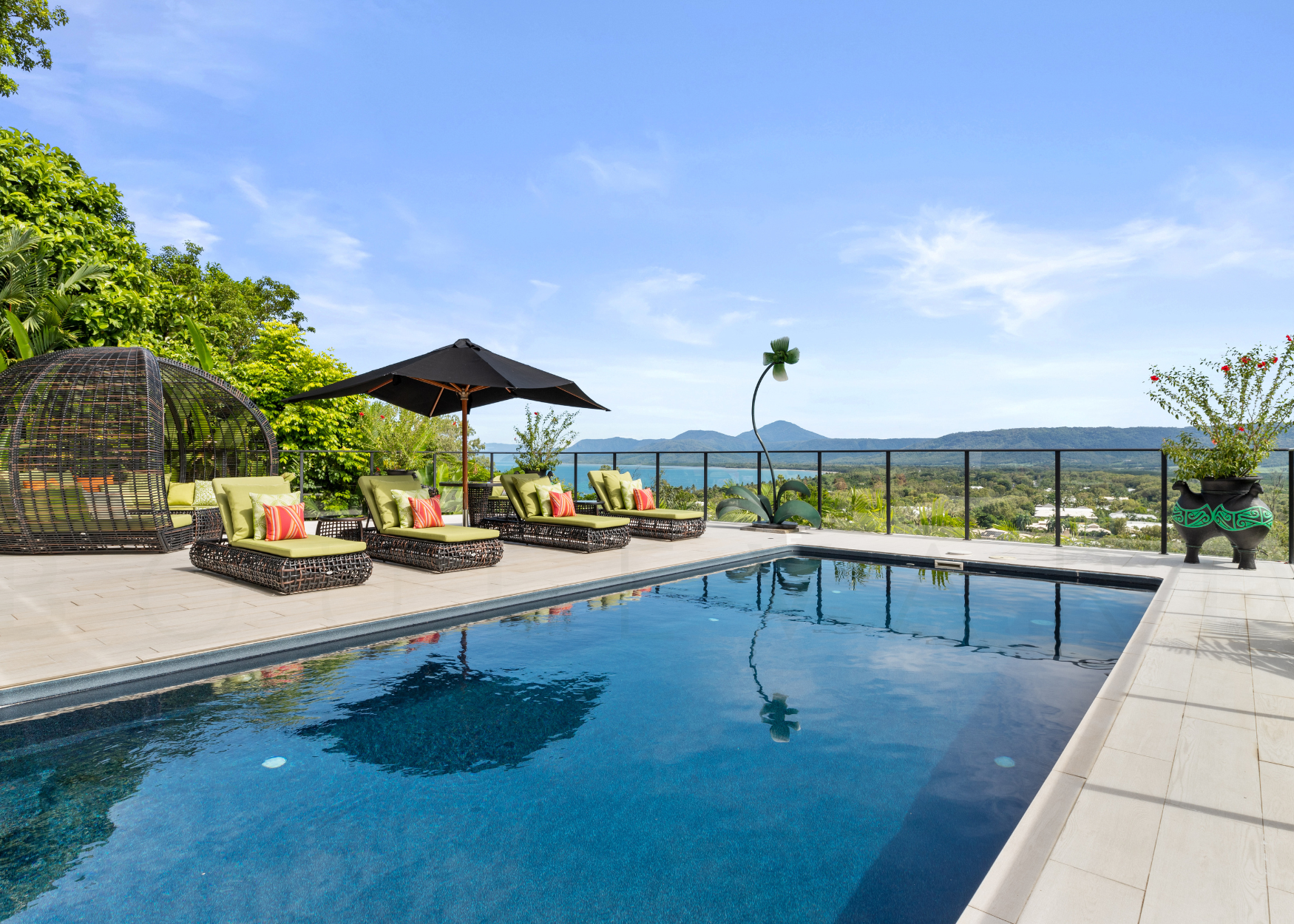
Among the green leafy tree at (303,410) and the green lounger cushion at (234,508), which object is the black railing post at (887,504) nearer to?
the green lounger cushion at (234,508)

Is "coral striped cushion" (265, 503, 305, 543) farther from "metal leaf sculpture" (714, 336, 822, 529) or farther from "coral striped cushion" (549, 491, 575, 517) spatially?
"metal leaf sculpture" (714, 336, 822, 529)

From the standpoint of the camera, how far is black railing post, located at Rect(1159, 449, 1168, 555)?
24.1 ft

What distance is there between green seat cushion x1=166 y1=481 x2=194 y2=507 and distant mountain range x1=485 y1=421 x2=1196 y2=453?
4912 mm

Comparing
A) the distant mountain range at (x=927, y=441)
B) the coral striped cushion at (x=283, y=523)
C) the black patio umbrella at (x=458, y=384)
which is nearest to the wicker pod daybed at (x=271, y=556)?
the coral striped cushion at (x=283, y=523)

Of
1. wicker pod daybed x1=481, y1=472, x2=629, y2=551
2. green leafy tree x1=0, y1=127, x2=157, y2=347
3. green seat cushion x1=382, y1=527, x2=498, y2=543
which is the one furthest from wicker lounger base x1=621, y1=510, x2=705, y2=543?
green leafy tree x1=0, y1=127, x2=157, y2=347

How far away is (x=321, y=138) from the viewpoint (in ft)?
38.6

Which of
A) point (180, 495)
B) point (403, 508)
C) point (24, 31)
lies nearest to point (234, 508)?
point (403, 508)

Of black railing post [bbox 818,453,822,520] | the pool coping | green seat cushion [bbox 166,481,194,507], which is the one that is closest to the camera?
the pool coping

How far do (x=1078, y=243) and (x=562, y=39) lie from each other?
10.8 m

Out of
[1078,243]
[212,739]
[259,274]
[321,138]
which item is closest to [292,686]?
[212,739]

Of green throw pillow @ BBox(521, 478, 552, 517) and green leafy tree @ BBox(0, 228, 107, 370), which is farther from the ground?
green leafy tree @ BBox(0, 228, 107, 370)

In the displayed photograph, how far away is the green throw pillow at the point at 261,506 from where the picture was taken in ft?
18.2

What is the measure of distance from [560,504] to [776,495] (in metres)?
3.60

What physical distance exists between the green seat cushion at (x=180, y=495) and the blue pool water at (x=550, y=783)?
705 cm
